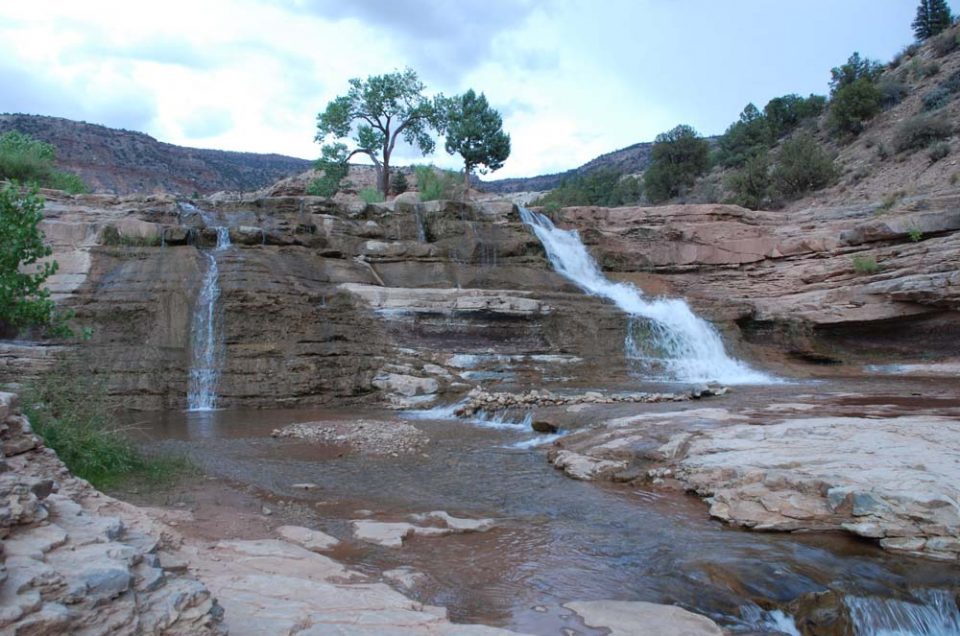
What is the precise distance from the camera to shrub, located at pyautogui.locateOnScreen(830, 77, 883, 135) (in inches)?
1376

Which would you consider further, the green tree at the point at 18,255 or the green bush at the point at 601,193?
the green bush at the point at 601,193

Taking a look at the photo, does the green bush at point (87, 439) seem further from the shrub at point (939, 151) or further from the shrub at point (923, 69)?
the shrub at point (923, 69)

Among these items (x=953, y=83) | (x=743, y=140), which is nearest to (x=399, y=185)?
(x=743, y=140)

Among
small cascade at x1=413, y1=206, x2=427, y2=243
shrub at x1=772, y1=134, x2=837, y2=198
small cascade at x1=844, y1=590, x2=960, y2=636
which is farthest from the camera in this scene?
shrub at x1=772, y1=134, x2=837, y2=198

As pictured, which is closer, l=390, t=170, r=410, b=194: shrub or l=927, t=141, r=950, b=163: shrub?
l=927, t=141, r=950, b=163: shrub

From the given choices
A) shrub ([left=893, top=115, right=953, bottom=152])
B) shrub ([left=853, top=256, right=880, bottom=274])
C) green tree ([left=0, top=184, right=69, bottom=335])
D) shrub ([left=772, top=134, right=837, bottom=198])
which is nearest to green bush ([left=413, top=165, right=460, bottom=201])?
shrub ([left=772, top=134, right=837, bottom=198])

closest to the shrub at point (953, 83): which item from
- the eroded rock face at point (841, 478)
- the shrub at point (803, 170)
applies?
the shrub at point (803, 170)

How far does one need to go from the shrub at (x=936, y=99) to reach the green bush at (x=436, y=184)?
23.6 metres

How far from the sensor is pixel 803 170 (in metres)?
29.9

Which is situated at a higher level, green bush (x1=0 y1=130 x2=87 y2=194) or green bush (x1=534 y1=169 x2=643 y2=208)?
green bush (x1=534 y1=169 x2=643 y2=208)

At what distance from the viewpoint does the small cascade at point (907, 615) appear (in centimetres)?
453

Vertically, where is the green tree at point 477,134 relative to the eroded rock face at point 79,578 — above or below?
above

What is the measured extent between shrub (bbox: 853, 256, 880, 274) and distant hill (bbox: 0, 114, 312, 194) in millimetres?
50751

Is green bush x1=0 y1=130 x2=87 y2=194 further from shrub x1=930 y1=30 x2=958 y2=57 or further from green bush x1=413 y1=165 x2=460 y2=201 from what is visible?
shrub x1=930 y1=30 x2=958 y2=57
